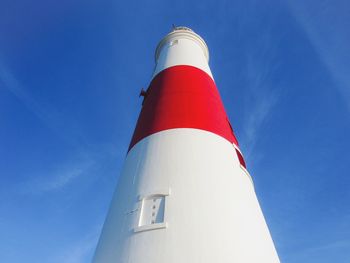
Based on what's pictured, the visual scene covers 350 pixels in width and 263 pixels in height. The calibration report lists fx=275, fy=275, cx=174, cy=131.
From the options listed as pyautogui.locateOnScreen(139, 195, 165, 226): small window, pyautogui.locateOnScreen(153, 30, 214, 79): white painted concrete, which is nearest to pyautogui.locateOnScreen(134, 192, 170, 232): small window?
pyautogui.locateOnScreen(139, 195, 165, 226): small window

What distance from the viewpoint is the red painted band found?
12.5 ft

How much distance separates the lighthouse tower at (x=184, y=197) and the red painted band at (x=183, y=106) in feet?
0.06

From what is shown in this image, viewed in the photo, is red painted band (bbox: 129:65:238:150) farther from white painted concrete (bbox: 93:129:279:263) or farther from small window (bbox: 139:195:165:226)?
small window (bbox: 139:195:165:226)

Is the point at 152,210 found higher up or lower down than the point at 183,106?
lower down

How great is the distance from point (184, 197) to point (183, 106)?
1598 millimetres

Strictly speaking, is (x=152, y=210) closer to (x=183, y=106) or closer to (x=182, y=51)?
(x=183, y=106)

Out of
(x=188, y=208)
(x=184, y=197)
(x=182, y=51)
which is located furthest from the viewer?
(x=182, y=51)

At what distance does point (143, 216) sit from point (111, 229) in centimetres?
46

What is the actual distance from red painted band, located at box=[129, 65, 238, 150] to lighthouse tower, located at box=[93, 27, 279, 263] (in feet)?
0.06

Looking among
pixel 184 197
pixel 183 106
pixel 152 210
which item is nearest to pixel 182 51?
pixel 183 106

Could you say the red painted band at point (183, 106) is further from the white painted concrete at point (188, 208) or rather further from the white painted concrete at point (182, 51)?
the white painted concrete at point (182, 51)

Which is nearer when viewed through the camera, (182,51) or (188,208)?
(188,208)

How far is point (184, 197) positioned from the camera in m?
2.83

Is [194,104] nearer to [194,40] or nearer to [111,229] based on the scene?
[111,229]
